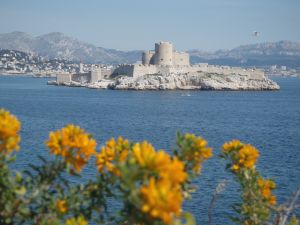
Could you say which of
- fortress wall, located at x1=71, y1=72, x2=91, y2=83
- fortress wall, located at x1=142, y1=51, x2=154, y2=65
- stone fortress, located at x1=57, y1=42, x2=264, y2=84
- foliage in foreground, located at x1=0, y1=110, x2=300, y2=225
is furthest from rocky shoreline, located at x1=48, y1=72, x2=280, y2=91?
foliage in foreground, located at x1=0, y1=110, x2=300, y2=225

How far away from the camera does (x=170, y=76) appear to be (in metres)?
87.9

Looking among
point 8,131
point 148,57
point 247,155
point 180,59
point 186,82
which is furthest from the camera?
point 180,59

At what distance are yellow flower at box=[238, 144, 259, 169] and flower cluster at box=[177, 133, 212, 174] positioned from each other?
2.92 feet

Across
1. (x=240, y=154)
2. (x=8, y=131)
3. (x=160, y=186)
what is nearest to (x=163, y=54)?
(x=240, y=154)

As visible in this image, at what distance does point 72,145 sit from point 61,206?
51 centimetres

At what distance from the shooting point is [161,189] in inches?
93.2

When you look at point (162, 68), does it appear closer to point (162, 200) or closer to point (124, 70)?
point (124, 70)

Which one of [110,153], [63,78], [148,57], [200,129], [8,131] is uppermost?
[148,57]

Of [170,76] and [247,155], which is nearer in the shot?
[247,155]

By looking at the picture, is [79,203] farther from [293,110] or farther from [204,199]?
[293,110]

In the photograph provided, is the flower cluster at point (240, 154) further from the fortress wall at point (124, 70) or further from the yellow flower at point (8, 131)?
the fortress wall at point (124, 70)

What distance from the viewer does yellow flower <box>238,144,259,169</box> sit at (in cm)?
438

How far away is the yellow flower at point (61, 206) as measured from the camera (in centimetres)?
364

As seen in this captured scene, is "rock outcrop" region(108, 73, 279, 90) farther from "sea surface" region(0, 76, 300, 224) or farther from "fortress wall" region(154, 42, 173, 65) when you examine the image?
"sea surface" region(0, 76, 300, 224)
